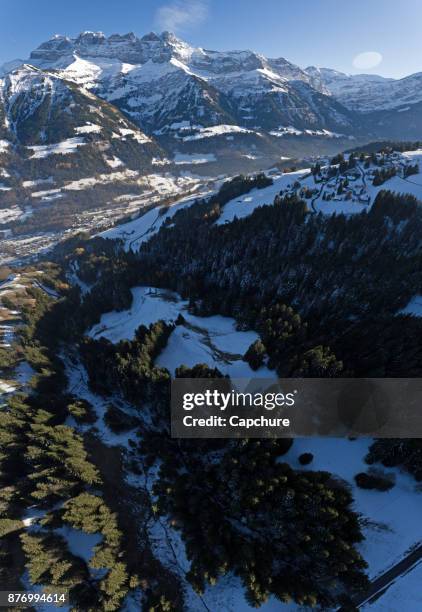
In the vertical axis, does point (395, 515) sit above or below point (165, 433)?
below

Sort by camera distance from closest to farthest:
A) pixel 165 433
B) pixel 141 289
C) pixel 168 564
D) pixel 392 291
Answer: pixel 168 564 → pixel 165 433 → pixel 392 291 → pixel 141 289

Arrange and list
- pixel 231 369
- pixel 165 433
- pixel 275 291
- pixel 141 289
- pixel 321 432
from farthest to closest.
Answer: pixel 141 289 < pixel 275 291 < pixel 231 369 < pixel 165 433 < pixel 321 432

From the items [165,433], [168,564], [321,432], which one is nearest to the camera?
[168,564]

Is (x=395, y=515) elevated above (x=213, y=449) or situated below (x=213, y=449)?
below

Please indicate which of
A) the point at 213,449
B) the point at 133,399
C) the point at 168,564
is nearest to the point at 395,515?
the point at 213,449

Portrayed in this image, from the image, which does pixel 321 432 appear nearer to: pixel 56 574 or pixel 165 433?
pixel 165 433

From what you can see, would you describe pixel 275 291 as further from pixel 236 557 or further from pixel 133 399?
pixel 236 557

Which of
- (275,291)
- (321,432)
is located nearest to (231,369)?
(321,432)

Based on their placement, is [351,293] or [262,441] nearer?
[262,441]

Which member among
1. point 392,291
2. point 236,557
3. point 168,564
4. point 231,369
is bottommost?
point 168,564
